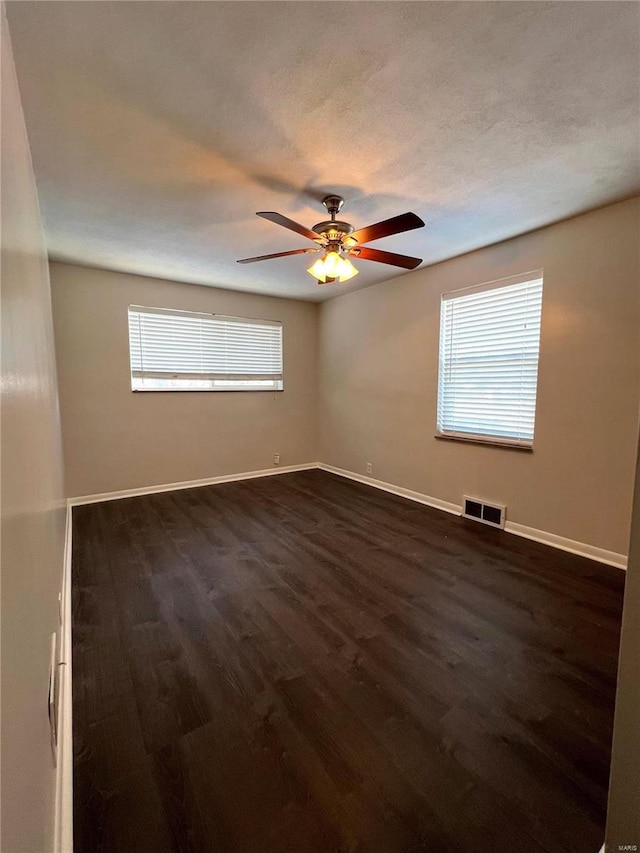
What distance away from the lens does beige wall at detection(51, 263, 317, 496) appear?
3.95 meters

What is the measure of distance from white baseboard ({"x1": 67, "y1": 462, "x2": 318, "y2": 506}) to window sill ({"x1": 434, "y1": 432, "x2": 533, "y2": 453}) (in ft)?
8.02

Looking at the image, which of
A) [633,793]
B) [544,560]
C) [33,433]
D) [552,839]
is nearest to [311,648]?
[552,839]

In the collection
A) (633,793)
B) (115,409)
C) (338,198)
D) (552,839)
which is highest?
(338,198)

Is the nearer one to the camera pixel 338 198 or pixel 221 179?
pixel 221 179

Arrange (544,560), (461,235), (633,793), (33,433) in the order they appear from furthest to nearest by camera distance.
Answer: (461,235)
(544,560)
(33,433)
(633,793)

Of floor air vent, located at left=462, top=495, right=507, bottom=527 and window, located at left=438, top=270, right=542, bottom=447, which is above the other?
window, located at left=438, top=270, right=542, bottom=447

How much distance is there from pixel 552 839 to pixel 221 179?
322 centimetres

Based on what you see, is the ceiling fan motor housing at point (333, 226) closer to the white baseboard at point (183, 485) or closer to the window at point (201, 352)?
the window at point (201, 352)

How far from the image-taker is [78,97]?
63.8 inches

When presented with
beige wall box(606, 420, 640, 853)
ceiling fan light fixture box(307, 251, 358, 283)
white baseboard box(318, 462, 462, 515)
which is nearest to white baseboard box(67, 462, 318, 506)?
white baseboard box(318, 462, 462, 515)

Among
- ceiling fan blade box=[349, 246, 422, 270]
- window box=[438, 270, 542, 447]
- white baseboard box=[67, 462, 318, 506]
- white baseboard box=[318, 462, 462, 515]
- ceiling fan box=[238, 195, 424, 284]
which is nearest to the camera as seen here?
ceiling fan box=[238, 195, 424, 284]

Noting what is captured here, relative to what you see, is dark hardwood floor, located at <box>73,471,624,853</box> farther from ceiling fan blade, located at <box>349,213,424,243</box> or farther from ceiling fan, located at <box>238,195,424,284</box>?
ceiling fan blade, located at <box>349,213,424,243</box>

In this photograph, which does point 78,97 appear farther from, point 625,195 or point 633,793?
point 625,195

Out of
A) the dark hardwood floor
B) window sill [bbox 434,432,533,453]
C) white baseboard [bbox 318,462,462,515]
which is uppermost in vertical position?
window sill [bbox 434,432,533,453]
